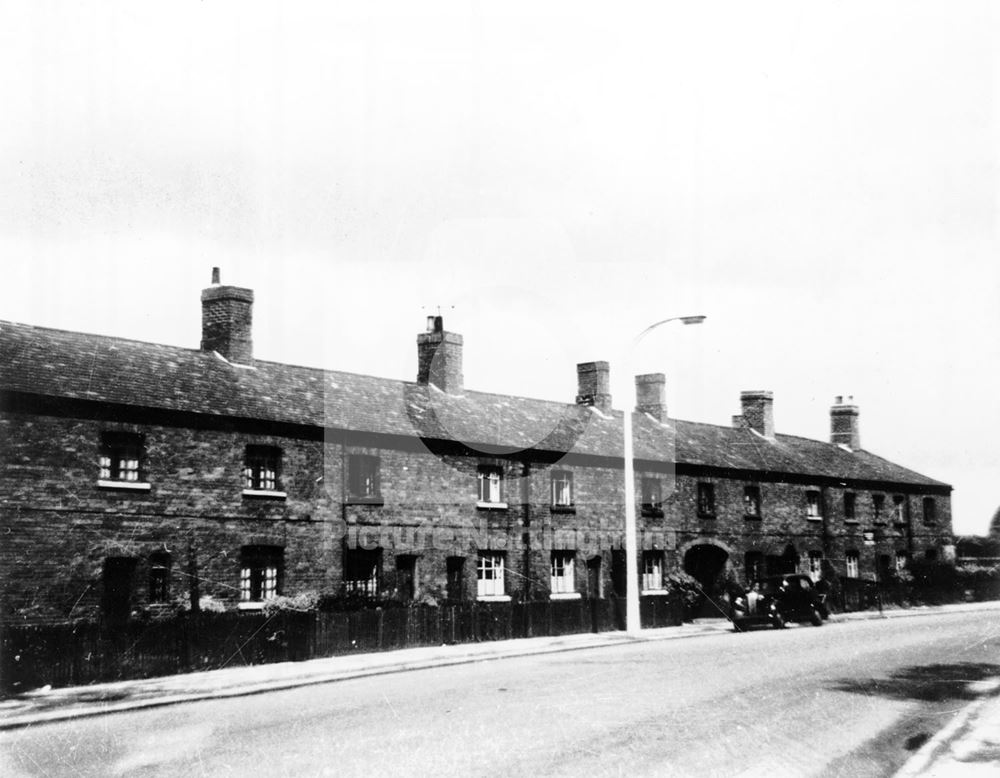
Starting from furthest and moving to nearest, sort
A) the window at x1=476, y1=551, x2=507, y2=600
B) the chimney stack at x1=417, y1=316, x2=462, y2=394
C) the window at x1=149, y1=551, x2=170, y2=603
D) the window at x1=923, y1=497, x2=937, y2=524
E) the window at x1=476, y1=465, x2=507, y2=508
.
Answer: the window at x1=923, y1=497, x2=937, y2=524 < the chimney stack at x1=417, y1=316, x2=462, y2=394 < the window at x1=476, y1=465, x2=507, y2=508 < the window at x1=476, y1=551, x2=507, y2=600 < the window at x1=149, y1=551, x2=170, y2=603

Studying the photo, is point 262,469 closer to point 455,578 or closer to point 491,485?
point 455,578

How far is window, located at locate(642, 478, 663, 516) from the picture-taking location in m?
34.6

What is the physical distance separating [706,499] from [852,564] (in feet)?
37.3

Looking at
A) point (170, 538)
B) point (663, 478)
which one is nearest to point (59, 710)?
point (170, 538)

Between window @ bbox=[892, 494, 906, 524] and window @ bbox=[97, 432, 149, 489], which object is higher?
window @ bbox=[97, 432, 149, 489]

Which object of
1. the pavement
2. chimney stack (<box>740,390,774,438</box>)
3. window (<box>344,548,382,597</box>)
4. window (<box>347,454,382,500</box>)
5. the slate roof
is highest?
chimney stack (<box>740,390,774,438</box>)

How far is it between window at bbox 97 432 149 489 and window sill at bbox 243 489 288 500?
2611 millimetres

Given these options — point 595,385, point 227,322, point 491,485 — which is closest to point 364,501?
point 491,485

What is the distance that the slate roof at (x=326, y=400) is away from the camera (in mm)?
22406

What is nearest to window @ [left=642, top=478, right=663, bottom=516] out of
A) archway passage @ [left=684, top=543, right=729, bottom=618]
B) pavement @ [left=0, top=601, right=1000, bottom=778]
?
archway passage @ [left=684, top=543, right=729, bottom=618]

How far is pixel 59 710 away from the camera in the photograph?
46.0ft

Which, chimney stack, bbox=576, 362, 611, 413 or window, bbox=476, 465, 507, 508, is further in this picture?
chimney stack, bbox=576, 362, 611, 413

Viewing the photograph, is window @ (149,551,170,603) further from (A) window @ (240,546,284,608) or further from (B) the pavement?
(B) the pavement

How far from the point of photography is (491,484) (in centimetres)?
2995
